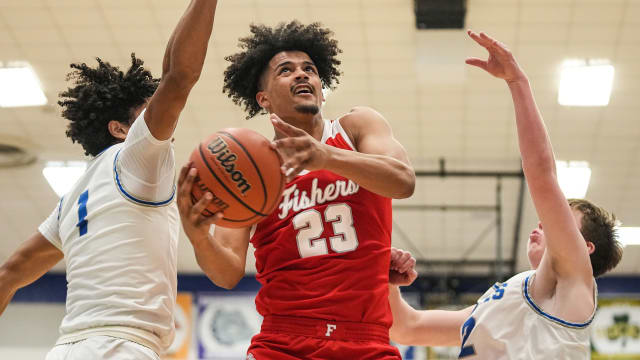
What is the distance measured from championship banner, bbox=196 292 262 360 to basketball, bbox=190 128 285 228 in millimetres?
10849

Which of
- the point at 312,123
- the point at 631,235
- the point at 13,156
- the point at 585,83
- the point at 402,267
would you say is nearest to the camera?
the point at 402,267

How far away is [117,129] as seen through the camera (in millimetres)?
3422

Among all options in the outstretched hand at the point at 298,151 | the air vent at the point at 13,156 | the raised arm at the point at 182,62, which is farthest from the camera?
the air vent at the point at 13,156

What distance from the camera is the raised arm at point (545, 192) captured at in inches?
109

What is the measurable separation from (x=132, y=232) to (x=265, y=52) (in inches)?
47.2

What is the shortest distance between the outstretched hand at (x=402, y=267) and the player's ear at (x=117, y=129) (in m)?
1.30

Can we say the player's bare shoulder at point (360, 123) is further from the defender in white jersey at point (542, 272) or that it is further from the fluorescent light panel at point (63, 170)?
the fluorescent light panel at point (63, 170)

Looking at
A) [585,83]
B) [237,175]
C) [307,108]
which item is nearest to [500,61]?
[307,108]

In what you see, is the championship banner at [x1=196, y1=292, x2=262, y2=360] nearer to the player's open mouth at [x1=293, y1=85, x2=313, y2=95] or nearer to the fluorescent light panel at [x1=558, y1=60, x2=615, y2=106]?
the fluorescent light panel at [x1=558, y1=60, x2=615, y2=106]

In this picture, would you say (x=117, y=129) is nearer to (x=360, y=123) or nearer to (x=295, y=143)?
(x=360, y=123)

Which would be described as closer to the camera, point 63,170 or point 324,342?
point 324,342

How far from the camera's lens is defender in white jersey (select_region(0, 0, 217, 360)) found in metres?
2.76

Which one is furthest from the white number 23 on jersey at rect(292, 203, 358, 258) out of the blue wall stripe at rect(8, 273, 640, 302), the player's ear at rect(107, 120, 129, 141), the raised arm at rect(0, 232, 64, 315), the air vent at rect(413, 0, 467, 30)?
the blue wall stripe at rect(8, 273, 640, 302)

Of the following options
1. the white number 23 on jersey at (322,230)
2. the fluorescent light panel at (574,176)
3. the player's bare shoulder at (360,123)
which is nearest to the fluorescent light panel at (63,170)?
the fluorescent light panel at (574,176)
